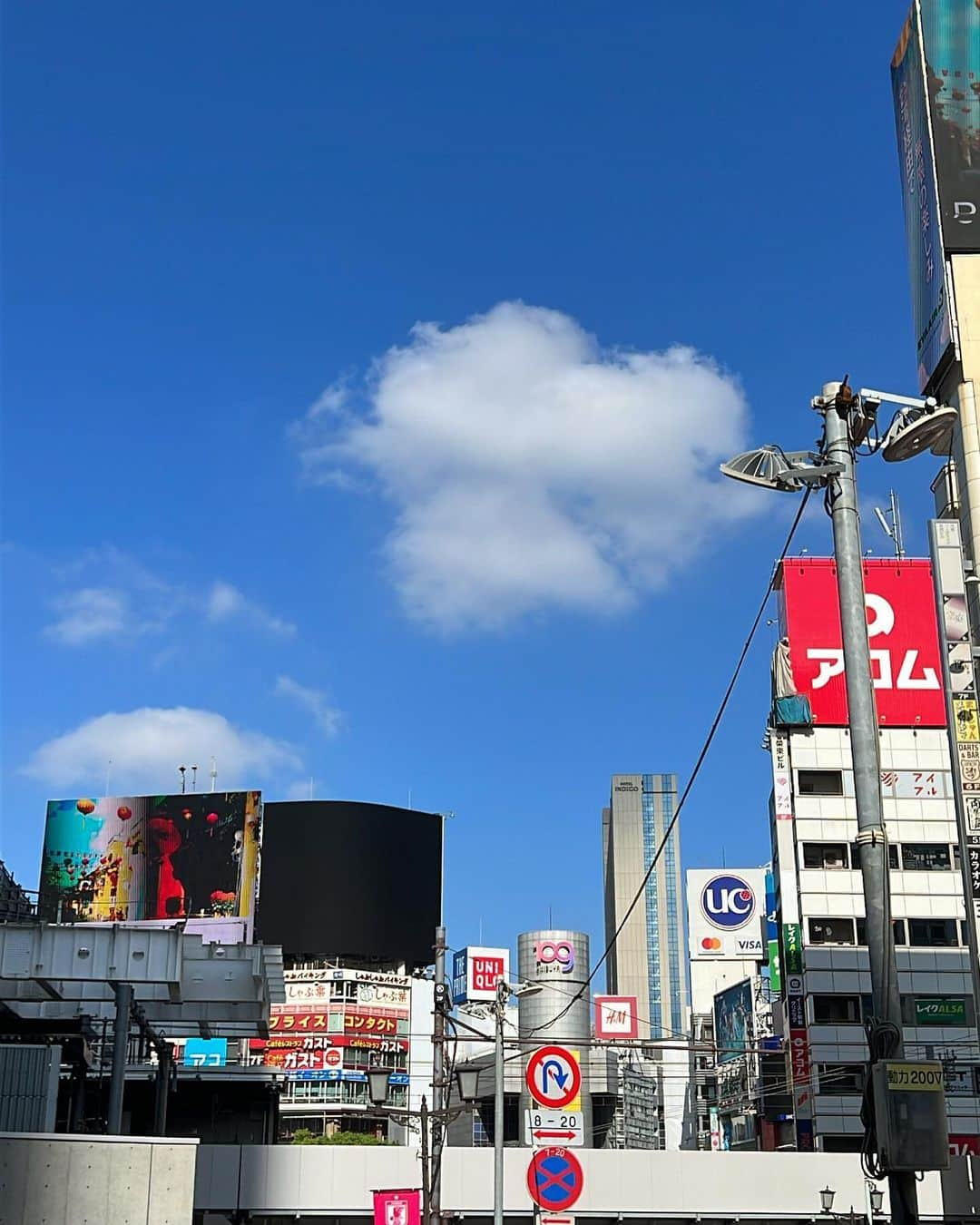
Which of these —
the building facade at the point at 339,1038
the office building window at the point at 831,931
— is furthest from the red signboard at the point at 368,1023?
the office building window at the point at 831,931

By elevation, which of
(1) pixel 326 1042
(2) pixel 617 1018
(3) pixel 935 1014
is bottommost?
(3) pixel 935 1014

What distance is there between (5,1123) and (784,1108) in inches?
2718

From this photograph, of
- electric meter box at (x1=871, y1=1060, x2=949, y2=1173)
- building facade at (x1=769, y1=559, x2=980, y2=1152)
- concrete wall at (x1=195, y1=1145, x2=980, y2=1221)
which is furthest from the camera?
building facade at (x1=769, y1=559, x2=980, y2=1152)

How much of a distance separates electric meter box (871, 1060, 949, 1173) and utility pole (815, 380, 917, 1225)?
0.17 metres

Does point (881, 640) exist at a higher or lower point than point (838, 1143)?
higher

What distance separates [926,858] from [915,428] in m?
62.0

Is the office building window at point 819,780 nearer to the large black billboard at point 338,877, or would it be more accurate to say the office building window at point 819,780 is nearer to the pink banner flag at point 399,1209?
the pink banner flag at point 399,1209

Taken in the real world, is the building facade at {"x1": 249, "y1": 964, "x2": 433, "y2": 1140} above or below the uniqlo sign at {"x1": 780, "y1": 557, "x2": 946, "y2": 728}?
below

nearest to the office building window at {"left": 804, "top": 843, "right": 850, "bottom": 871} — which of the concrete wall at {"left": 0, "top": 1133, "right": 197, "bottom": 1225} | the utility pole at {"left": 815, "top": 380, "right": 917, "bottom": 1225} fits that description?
the concrete wall at {"left": 0, "top": 1133, "right": 197, "bottom": 1225}

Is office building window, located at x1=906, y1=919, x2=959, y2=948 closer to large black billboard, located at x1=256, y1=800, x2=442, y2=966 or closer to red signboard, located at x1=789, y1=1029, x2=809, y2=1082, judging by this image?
red signboard, located at x1=789, y1=1029, x2=809, y2=1082

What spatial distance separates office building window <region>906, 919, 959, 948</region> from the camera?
224ft

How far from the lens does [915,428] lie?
Answer: 477 inches

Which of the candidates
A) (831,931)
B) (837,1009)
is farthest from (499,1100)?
(831,931)

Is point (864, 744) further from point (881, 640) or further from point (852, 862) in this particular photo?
point (881, 640)
